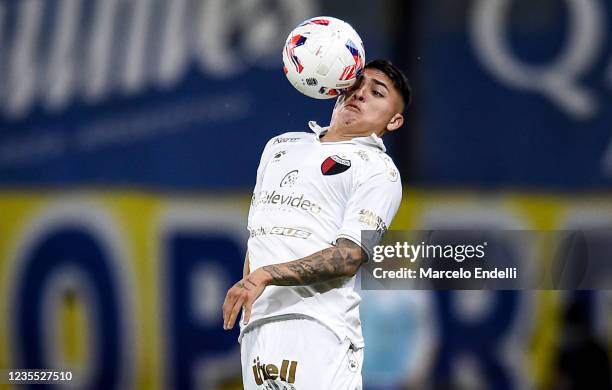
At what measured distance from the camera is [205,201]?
295 inches

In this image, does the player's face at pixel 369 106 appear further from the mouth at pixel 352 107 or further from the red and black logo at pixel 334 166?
the red and black logo at pixel 334 166

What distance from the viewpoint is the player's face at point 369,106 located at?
4973mm

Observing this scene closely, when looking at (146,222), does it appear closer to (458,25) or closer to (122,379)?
(122,379)

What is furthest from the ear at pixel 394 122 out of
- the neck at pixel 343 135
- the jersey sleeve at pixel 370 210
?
the jersey sleeve at pixel 370 210

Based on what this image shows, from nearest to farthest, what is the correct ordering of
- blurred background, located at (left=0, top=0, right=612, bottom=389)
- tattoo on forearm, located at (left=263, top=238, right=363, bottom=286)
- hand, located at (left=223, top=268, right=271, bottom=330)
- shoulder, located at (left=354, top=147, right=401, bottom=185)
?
hand, located at (left=223, top=268, right=271, bottom=330) → tattoo on forearm, located at (left=263, top=238, right=363, bottom=286) → shoulder, located at (left=354, top=147, right=401, bottom=185) → blurred background, located at (left=0, top=0, right=612, bottom=389)

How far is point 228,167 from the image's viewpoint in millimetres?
7473

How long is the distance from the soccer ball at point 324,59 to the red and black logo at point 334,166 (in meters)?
0.34

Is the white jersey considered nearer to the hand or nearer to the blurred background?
the hand

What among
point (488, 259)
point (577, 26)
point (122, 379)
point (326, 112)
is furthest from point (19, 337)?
point (577, 26)

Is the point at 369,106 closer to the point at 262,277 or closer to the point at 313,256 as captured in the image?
the point at 313,256

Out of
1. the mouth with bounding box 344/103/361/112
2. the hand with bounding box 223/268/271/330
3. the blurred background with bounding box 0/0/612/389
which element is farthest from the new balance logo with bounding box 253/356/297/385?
the blurred background with bounding box 0/0/612/389

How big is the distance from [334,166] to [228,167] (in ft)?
9.06

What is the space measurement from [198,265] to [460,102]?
1786mm

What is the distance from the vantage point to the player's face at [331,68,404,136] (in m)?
4.97
